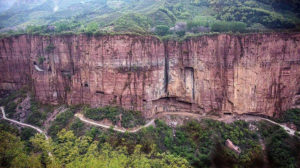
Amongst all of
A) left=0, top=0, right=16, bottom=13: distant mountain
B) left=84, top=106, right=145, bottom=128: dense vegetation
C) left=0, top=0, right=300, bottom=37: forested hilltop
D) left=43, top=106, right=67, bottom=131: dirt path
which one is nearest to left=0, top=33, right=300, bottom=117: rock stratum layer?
left=84, top=106, right=145, bottom=128: dense vegetation

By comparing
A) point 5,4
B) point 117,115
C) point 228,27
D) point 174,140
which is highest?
point 5,4

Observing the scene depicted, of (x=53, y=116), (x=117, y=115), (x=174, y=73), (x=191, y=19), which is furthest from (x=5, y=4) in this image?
(x=174, y=73)

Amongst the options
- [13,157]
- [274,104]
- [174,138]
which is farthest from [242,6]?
[13,157]

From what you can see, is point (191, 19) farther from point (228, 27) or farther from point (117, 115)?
point (117, 115)

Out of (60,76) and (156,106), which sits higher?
(60,76)

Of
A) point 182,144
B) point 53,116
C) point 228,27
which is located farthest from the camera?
point 228,27

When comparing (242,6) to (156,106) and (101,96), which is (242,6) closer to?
(156,106)
